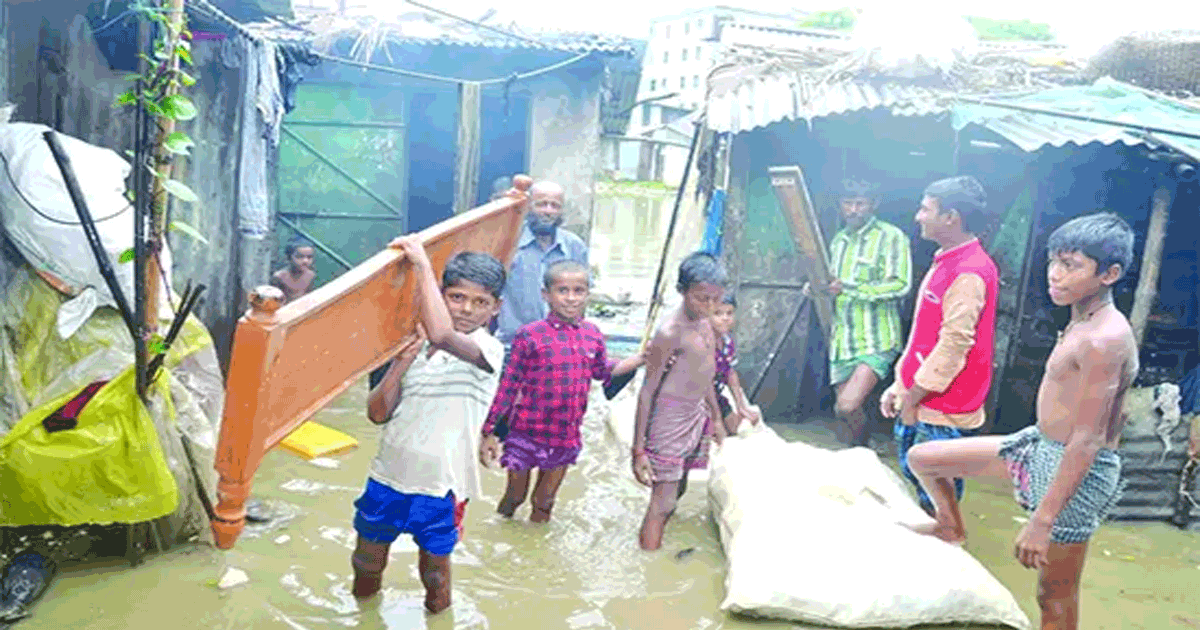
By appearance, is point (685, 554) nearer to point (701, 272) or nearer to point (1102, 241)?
point (701, 272)

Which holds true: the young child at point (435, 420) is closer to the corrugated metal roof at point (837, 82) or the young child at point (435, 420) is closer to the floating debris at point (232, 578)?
the floating debris at point (232, 578)

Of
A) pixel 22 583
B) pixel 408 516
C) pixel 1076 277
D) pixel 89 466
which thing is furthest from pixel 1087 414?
pixel 22 583

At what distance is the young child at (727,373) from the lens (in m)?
4.44

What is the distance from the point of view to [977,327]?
4070mm

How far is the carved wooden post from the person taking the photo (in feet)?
7.00

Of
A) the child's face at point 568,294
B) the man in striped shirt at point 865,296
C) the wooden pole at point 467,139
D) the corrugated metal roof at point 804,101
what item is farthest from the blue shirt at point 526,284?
the wooden pole at point 467,139

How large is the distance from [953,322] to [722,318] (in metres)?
1.07

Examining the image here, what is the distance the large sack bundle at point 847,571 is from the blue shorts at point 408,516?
1166 mm

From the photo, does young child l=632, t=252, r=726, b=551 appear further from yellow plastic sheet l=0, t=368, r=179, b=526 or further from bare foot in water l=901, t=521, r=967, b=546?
yellow plastic sheet l=0, t=368, r=179, b=526

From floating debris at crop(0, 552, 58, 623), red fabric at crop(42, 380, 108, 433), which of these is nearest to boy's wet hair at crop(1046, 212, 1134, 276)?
red fabric at crop(42, 380, 108, 433)

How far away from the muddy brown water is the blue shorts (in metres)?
0.43

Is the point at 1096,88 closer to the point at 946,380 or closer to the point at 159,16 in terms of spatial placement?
the point at 946,380

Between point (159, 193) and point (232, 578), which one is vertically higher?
point (159, 193)

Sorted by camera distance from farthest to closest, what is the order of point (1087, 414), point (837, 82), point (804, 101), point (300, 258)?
point (300, 258), point (837, 82), point (804, 101), point (1087, 414)
